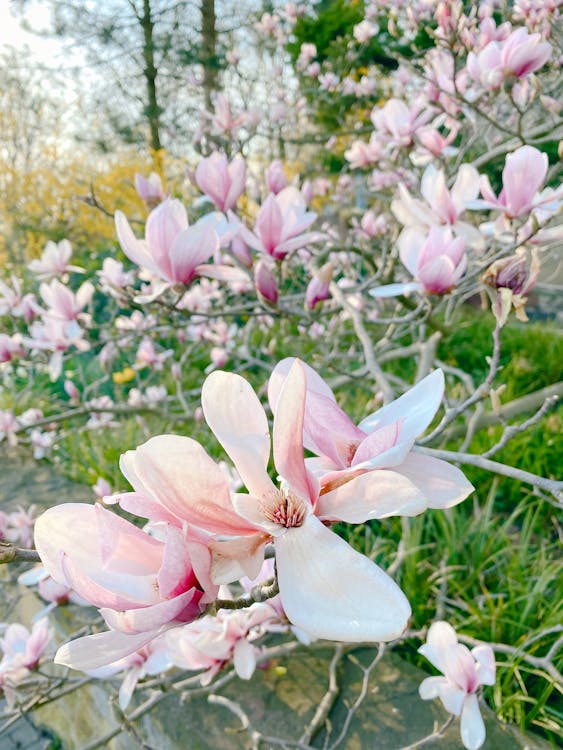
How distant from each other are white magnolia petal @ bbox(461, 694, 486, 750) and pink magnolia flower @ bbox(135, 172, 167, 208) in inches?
53.8

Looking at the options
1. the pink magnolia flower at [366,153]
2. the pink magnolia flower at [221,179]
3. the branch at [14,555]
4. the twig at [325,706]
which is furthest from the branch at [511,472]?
the pink magnolia flower at [366,153]

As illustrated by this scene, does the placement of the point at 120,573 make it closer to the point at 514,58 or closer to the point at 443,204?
the point at 443,204

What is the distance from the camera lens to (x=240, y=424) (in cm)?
49

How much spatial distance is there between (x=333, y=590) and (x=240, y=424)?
0.15 metres

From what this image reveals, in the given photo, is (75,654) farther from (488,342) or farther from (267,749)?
(488,342)

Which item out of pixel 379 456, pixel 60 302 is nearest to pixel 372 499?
pixel 379 456

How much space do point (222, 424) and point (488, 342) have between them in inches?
192

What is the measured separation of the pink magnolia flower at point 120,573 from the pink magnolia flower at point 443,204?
92 centimetres

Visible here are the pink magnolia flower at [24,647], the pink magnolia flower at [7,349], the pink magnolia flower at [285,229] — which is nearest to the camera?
the pink magnolia flower at [285,229]

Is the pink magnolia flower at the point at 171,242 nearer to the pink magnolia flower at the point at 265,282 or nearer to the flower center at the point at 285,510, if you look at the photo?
the pink magnolia flower at the point at 265,282

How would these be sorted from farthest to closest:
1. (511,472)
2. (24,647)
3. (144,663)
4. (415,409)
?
(24,647) → (144,663) → (511,472) → (415,409)

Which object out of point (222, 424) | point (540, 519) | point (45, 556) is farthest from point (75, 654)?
point (540, 519)

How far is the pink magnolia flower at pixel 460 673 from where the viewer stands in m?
1.05

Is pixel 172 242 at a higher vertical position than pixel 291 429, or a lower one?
higher
